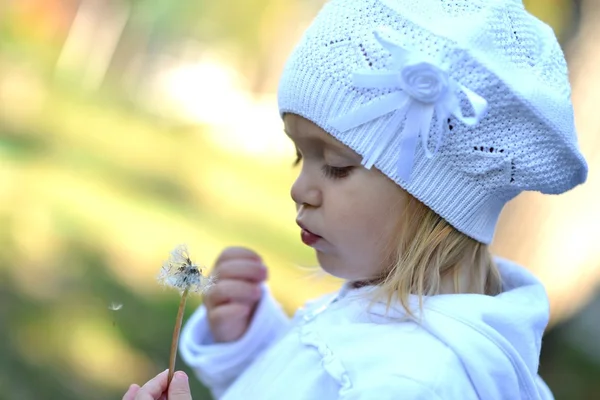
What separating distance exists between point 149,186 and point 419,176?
1.30m

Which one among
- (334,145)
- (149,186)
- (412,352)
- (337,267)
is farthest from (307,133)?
(149,186)

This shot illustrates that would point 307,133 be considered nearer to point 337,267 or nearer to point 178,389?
point 337,267

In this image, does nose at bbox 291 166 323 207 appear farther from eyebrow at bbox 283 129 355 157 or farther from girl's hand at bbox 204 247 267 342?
girl's hand at bbox 204 247 267 342

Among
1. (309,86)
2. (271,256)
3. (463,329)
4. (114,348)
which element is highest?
(309,86)

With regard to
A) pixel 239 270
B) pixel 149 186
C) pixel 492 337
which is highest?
pixel 492 337

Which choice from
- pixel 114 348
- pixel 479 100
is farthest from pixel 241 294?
pixel 114 348

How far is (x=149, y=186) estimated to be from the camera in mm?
1970

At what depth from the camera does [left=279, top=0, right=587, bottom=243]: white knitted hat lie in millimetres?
747

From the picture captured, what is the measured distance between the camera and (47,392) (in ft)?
5.46

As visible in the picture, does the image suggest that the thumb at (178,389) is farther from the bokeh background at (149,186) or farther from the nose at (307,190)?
the bokeh background at (149,186)

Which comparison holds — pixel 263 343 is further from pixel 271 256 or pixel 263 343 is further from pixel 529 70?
pixel 271 256

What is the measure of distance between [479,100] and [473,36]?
84 mm

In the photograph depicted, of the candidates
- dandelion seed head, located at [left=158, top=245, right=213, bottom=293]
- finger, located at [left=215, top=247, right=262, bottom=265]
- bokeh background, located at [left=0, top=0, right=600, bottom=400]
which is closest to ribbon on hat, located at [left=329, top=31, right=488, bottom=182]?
dandelion seed head, located at [left=158, top=245, right=213, bottom=293]

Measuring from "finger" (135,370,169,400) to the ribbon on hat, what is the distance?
0.30 m
